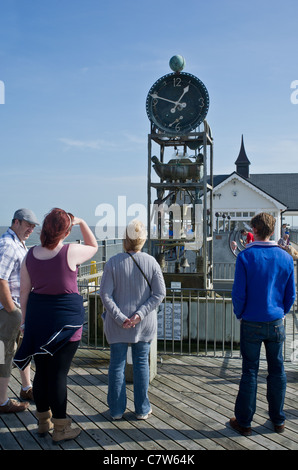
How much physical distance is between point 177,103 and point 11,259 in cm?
513

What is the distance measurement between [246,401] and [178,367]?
2159 millimetres

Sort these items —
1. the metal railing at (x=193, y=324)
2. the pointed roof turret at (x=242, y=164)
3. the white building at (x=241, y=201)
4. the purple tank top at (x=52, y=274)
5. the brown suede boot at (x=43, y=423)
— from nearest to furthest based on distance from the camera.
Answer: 1. the purple tank top at (x=52, y=274)
2. the brown suede boot at (x=43, y=423)
3. the metal railing at (x=193, y=324)
4. the white building at (x=241, y=201)
5. the pointed roof turret at (x=242, y=164)

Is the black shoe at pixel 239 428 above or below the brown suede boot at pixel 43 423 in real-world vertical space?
below

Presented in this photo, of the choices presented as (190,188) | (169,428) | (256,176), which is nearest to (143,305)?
(169,428)

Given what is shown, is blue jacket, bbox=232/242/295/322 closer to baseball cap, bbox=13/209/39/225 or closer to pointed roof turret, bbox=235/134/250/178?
baseball cap, bbox=13/209/39/225

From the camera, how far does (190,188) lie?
8.48m

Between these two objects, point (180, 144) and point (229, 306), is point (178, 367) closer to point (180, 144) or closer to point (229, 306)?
point (229, 306)

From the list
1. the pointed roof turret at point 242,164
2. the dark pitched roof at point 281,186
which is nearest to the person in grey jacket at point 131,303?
the dark pitched roof at point 281,186

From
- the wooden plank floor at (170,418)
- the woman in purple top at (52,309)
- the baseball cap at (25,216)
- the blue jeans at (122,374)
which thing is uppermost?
the baseball cap at (25,216)

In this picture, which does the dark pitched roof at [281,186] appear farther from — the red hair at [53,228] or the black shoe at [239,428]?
the red hair at [53,228]

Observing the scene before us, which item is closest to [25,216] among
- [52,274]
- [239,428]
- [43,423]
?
[52,274]

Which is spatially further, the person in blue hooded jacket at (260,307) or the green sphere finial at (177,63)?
the green sphere finial at (177,63)

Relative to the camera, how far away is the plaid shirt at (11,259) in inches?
156

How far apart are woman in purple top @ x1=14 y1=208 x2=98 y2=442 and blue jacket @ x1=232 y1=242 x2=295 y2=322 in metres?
1.42
